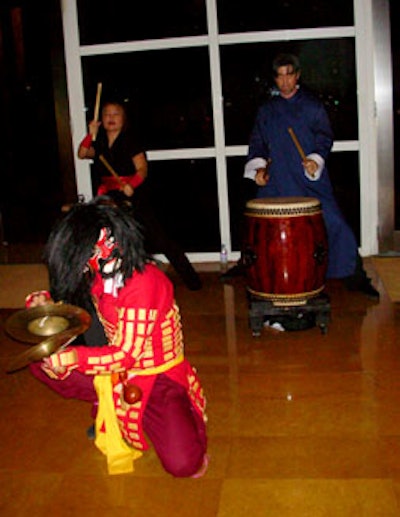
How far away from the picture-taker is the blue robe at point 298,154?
12.1 feet

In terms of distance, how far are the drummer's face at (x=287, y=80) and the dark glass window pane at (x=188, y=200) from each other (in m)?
1.23

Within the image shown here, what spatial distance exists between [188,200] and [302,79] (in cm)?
106

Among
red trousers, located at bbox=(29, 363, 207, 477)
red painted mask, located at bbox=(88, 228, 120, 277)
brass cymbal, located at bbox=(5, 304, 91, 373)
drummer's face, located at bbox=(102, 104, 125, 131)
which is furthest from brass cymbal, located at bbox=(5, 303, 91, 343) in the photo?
drummer's face, located at bbox=(102, 104, 125, 131)

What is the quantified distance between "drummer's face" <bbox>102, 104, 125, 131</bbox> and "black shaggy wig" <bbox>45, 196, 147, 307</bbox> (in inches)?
73.9

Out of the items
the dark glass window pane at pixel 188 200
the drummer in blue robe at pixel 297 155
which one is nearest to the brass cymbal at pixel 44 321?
the drummer in blue robe at pixel 297 155

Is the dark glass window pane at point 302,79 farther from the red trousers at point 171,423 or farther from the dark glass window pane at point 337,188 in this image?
the red trousers at point 171,423

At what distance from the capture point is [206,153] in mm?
4824

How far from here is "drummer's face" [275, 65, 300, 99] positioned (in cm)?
356

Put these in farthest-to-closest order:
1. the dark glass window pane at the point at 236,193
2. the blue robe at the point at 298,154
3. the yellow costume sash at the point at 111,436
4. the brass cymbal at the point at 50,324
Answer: the dark glass window pane at the point at 236,193 → the blue robe at the point at 298,154 → the yellow costume sash at the point at 111,436 → the brass cymbal at the point at 50,324

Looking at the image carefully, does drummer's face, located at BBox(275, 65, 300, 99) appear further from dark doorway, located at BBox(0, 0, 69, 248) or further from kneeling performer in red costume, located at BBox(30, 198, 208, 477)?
dark doorway, located at BBox(0, 0, 69, 248)

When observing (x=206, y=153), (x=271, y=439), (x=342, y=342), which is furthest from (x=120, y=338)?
(x=206, y=153)

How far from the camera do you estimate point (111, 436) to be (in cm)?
223

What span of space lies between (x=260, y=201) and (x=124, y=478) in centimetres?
154

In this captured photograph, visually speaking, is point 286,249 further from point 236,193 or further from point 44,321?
point 236,193
